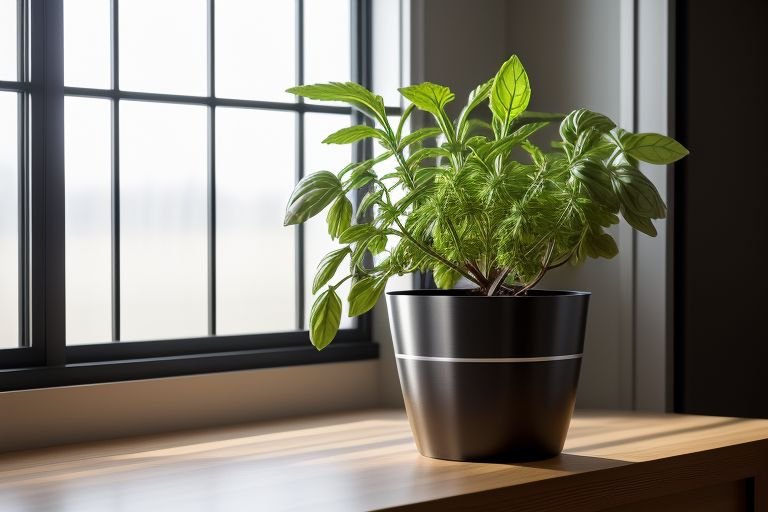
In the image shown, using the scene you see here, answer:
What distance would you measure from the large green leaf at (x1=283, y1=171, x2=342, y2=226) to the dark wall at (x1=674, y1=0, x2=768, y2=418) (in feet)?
3.45

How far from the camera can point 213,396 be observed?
87.3 inches

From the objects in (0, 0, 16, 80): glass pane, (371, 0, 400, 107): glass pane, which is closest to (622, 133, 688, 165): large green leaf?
(371, 0, 400, 107): glass pane

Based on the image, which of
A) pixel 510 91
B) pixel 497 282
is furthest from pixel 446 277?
pixel 510 91

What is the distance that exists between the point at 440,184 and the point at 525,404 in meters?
0.40

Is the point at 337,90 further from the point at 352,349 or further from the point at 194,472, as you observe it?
the point at 352,349

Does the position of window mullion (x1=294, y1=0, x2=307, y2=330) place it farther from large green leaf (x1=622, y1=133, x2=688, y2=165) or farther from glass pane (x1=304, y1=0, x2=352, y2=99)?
large green leaf (x1=622, y1=133, x2=688, y2=165)

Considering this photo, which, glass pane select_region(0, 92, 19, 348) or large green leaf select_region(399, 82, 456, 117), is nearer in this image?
large green leaf select_region(399, 82, 456, 117)

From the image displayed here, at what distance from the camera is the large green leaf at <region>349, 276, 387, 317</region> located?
69.1 inches

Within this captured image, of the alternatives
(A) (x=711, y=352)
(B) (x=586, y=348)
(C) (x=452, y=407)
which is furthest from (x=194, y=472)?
(A) (x=711, y=352)

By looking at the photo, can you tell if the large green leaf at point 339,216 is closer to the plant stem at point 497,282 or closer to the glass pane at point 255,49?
the plant stem at point 497,282

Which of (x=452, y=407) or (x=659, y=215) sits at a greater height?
(x=659, y=215)

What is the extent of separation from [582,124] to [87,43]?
1.09 meters

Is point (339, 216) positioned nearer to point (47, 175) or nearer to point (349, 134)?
point (349, 134)

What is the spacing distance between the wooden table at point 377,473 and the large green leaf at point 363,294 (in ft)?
0.90
